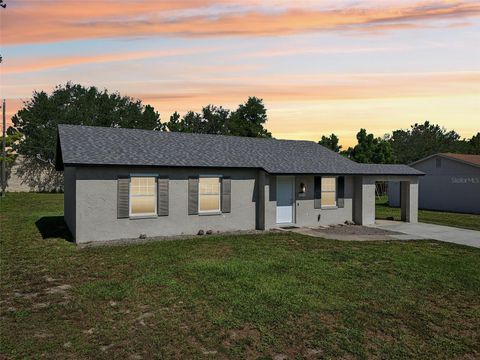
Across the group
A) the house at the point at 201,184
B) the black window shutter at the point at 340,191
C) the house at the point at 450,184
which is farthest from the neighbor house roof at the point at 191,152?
the house at the point at 450,184

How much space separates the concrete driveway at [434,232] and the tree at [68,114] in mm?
40750

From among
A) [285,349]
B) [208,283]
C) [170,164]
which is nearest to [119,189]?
[170,164]

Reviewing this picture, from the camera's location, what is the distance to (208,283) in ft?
31.7

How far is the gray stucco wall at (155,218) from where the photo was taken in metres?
15.0

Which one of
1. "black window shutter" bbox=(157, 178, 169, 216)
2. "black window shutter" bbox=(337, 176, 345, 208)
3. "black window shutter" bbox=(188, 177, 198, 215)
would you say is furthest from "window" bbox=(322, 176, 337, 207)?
"black window shutter" bbox=(157, 178, 169, 216)

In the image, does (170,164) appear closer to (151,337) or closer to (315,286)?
(315,286)

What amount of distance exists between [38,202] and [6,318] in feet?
89.2

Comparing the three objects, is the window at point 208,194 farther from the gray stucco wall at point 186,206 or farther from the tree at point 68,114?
the tree at point 68,114

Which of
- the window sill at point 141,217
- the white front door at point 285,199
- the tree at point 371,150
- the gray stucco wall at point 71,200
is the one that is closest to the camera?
the gray stucco wall at point 71,200

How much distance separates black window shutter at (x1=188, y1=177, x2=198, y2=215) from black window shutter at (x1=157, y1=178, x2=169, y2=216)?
112cm

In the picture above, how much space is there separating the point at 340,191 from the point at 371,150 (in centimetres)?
4084

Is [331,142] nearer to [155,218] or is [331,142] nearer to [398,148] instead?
[398,148]

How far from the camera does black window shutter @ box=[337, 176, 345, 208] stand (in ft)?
69.8

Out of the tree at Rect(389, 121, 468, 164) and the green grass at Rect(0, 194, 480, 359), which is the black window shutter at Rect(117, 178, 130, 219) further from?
the tree at Rect(389, 121, 468, 164)
